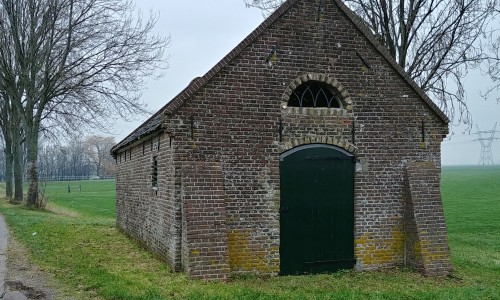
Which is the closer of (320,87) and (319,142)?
(319,142)

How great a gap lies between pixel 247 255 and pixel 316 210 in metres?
1.72

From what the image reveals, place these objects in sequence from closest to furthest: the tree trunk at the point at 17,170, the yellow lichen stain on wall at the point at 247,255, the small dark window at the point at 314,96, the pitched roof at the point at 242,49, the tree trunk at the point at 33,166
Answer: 1. the pitched roof at the point at 242,49
2. the yellow lichen stain on wall at the point at 247,255
3. the small dark window at the point at 314,96
4. the tree trunk at the point at 33,166
5. the tree trunk at the point at 17,170

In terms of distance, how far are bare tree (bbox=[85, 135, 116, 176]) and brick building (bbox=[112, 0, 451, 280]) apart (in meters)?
114

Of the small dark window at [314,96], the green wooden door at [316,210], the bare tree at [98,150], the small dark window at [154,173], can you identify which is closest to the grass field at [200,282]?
the green wooden door at [316,210]

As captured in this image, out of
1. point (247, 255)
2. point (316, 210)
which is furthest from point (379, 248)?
point (247, 255)

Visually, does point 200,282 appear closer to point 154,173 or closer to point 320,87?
point 154,173

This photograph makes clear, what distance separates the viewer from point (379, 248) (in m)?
10.4

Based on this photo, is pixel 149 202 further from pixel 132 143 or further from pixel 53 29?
pixel 53 29

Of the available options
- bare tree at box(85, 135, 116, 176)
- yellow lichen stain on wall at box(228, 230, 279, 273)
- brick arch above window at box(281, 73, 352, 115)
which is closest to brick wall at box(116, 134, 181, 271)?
yellow lichen stain on wall at box(228, 230, 279, 273)

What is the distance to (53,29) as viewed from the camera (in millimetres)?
24750

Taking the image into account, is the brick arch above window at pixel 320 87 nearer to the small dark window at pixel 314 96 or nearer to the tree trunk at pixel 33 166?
the small dark window at pixel 314 96

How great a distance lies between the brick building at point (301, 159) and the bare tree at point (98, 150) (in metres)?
114

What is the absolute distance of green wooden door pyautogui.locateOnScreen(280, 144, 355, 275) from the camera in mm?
9797

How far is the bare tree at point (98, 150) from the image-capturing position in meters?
120
